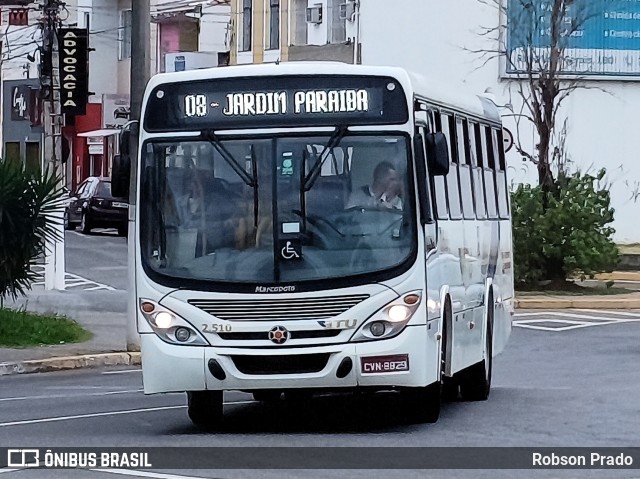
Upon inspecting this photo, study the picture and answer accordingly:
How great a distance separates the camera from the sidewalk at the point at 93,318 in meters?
20.7

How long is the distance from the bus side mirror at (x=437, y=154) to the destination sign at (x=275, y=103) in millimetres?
306

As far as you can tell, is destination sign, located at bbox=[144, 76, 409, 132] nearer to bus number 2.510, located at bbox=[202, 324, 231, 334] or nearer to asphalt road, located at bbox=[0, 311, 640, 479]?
bus number 2.510, located at bbox=[202, 324, 231, 334]

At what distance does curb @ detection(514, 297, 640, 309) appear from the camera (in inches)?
1151

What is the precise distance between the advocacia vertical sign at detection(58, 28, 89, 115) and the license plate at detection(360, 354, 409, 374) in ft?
77.7

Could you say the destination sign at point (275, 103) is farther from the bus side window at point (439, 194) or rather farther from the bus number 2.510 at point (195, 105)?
the bus side window at point (439, 194)

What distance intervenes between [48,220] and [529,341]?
22.9ft

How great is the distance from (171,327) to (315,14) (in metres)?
36.3

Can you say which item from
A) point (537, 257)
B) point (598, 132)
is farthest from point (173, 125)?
point (598, 132)

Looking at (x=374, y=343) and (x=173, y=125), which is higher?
(x=173, y=125)

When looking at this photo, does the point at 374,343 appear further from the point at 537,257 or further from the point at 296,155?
the point at 537,257

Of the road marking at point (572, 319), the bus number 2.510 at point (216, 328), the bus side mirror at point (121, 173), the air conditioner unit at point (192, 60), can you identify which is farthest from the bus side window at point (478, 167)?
the air conditioner unit at point (192, 60)

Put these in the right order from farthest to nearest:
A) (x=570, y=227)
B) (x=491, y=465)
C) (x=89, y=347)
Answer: (x=570, y=227)
(x=89, y=347)
(x=491, y=465)

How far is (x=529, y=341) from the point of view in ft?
78.3

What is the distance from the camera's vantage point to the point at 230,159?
42.4 ft
